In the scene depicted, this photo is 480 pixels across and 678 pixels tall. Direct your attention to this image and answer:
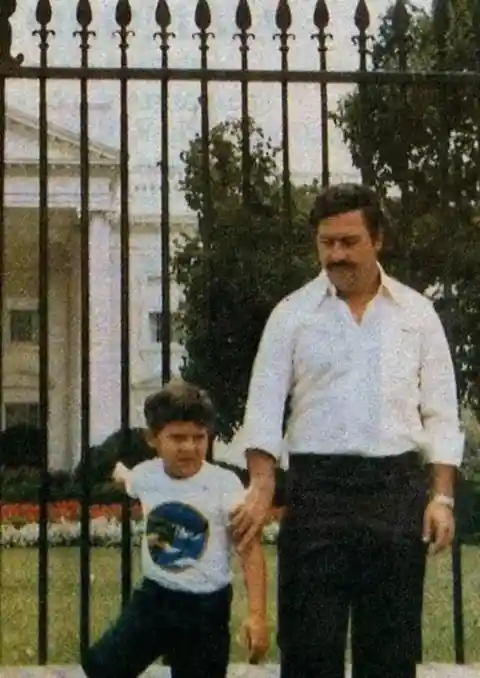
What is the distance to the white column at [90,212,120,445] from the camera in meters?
14.7

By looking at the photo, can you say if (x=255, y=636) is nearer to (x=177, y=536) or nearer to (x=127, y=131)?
(x=177, y=536)

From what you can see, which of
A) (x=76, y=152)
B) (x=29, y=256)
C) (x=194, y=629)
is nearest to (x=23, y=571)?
(x=76, y=152)

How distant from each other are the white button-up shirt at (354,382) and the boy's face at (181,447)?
0.66 ft

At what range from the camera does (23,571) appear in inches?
350

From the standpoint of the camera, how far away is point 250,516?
132 inches

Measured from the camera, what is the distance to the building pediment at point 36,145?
11743mm

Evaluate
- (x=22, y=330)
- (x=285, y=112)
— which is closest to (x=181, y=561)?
(x=285, y=112)

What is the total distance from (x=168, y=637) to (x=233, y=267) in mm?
5616

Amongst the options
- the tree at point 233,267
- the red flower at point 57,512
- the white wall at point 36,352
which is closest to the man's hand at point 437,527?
the tree at point 233,267

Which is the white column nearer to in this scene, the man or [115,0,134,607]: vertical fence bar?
[115,0,134,607]: vertical fence bar

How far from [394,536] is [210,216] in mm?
1513

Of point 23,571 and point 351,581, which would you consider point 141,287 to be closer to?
point 23,571

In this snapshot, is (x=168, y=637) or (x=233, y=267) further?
(x=233, y=267)

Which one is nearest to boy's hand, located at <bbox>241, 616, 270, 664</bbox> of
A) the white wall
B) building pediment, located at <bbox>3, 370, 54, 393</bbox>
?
the white wall
